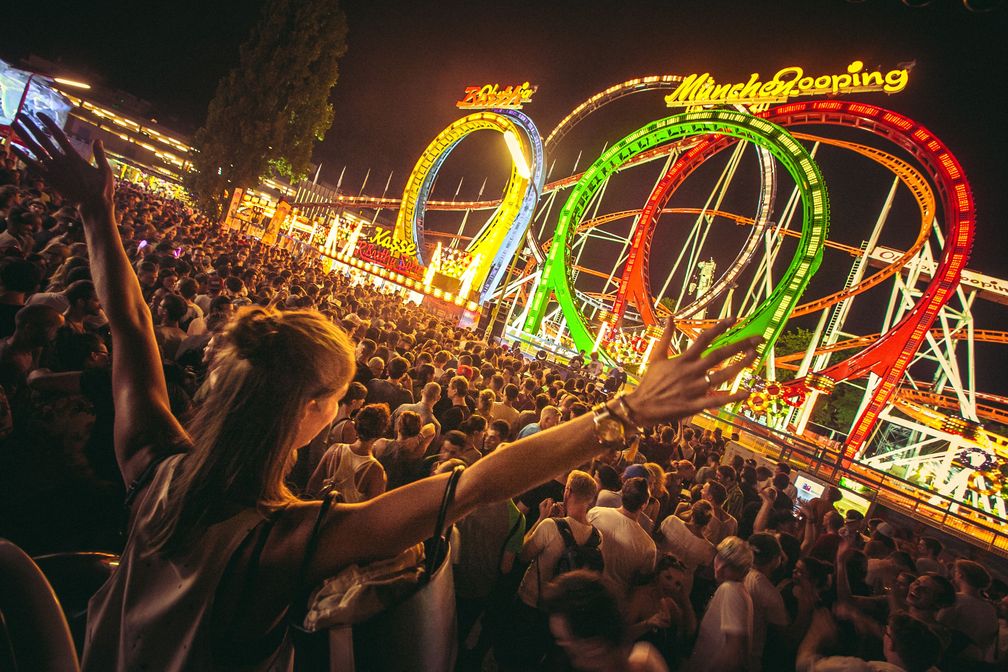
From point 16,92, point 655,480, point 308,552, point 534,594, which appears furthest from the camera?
point 16,92

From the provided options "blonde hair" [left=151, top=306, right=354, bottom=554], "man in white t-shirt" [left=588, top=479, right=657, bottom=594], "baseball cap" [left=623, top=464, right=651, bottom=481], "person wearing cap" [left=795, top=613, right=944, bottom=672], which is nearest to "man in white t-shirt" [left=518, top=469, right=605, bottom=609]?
"man in white t-shirt" [left=588, top=479, right=657, bottom=594]

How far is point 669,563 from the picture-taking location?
3.42 m

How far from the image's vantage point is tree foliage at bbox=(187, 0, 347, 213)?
74.9ft

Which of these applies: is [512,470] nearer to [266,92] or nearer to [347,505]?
[347,505]

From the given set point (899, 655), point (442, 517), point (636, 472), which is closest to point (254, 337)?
point (442, 517)

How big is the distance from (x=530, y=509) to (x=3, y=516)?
338cm

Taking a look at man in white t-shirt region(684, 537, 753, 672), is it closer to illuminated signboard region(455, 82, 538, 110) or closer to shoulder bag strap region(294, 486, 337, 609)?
shoulder bag strap region(294, 486, 337, 609)

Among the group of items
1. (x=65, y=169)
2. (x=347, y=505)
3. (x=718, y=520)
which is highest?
(x=65, y=169)

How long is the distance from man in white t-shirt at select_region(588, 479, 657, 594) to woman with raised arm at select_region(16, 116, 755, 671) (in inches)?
84.4

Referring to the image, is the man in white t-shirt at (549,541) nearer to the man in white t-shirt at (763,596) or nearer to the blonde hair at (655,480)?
the man in white t-shirt at (763,596)

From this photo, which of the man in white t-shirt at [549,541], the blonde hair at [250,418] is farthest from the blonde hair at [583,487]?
the blonde hair at [250,418]

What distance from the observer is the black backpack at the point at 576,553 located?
2781mm

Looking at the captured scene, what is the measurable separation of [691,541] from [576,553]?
1526 mm

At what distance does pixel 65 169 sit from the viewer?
1514mm
